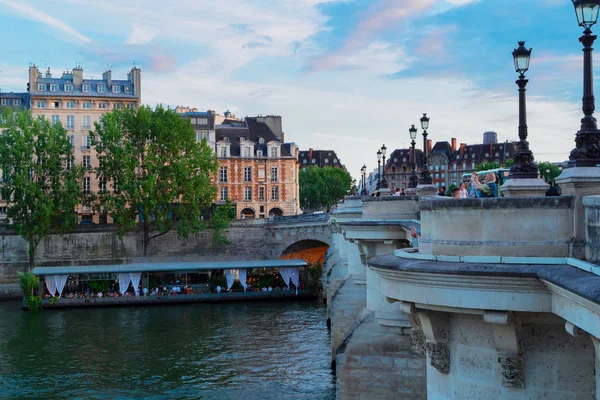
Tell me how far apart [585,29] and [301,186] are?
103m

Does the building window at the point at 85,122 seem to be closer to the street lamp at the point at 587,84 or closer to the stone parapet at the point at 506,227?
the stone parapet at the point at 506,227

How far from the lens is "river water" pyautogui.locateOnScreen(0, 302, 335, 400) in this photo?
26125mm

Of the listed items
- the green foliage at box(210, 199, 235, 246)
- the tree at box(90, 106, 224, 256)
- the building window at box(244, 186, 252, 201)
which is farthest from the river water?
the building window at box(244, 186, 252, 201)

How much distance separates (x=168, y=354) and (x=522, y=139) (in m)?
25.5

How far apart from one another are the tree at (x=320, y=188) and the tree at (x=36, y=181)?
54707mm

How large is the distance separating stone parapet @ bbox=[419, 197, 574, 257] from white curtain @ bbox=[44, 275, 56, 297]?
4495 cm

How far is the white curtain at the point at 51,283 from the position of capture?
49116 millimetres

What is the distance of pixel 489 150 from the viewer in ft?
379

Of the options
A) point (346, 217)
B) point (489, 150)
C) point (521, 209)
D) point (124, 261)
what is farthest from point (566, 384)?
point (489, 150)

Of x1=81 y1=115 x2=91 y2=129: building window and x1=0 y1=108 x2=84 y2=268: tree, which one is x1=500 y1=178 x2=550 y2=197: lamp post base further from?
x1=81 y1=115 x2=91 y2=129: building window

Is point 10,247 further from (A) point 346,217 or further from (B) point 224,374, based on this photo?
(A) point 346,217

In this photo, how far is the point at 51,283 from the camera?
4934 centimetres

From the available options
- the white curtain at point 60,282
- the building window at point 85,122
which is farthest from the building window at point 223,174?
the white curtain at point 60,282

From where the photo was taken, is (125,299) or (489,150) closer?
(125,299)
